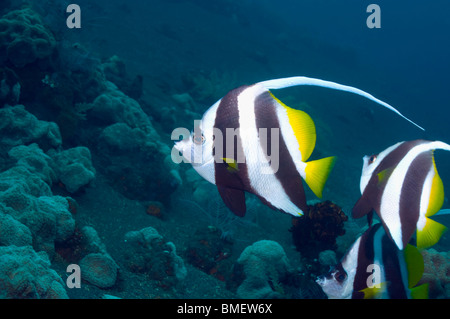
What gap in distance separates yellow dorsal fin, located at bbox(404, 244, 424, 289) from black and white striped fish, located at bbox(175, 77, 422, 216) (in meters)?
1.00

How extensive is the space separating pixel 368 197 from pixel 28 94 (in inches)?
219

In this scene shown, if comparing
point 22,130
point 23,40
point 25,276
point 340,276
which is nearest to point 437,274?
point 340,276

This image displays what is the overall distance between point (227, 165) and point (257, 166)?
0.46 ft

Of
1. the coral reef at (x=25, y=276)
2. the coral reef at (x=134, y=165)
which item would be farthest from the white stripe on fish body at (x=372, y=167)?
the coral reef at (x=134, y=165)

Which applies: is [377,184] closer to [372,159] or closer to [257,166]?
[372,159]

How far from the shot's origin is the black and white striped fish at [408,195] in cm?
166

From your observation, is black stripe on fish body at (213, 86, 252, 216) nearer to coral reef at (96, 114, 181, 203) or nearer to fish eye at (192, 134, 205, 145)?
fish eye at (192, 134, 205, 145)

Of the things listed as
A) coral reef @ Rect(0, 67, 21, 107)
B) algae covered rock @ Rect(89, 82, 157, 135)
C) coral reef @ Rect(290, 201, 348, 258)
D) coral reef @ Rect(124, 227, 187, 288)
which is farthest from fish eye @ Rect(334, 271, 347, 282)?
algae covered rock @ Rect(89, 82, 157, 135)

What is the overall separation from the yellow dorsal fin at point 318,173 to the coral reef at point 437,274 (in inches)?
132

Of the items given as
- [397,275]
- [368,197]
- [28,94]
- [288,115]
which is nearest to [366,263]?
[397,275]

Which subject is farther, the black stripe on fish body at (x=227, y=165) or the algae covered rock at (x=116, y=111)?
the algae covered rock at (x=116, y=111)

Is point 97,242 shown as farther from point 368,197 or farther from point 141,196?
point 368,197

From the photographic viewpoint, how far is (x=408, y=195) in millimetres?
1681

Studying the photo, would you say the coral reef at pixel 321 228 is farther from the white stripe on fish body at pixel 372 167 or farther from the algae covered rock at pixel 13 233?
the algae covered rock at pixel 13 233
